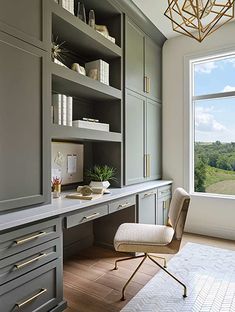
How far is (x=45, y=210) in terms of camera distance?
168 centimetres

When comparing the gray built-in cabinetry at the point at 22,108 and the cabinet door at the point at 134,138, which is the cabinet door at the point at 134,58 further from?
the gray built-in cabinetry at the point at 22,108

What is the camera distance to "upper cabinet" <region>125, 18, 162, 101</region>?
296 cm

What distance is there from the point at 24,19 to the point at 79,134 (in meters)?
0.99

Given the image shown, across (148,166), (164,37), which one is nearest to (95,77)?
(148,166)

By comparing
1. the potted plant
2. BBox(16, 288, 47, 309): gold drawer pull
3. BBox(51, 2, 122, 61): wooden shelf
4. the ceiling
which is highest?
the ceiling

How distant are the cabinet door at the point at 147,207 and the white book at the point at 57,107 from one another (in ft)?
4.24

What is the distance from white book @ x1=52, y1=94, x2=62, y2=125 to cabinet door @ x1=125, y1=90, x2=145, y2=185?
3.26ft

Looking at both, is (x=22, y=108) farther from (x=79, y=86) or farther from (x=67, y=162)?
(x=67, y=162)

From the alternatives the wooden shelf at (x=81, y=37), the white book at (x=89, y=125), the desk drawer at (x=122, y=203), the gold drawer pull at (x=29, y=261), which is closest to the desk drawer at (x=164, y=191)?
the desk drawer at (x=122, y=203)

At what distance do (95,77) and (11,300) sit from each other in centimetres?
208

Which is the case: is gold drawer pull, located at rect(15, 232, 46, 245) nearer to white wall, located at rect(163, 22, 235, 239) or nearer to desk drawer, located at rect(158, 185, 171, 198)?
desk drawer, located at rect(158, 185, 171, 198)

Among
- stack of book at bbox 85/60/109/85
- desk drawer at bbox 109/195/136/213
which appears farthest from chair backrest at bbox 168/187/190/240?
stack of book at bbox 85/60/109/85

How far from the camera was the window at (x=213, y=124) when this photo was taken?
3.44m

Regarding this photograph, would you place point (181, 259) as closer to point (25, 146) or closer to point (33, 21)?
point (25, 146)
